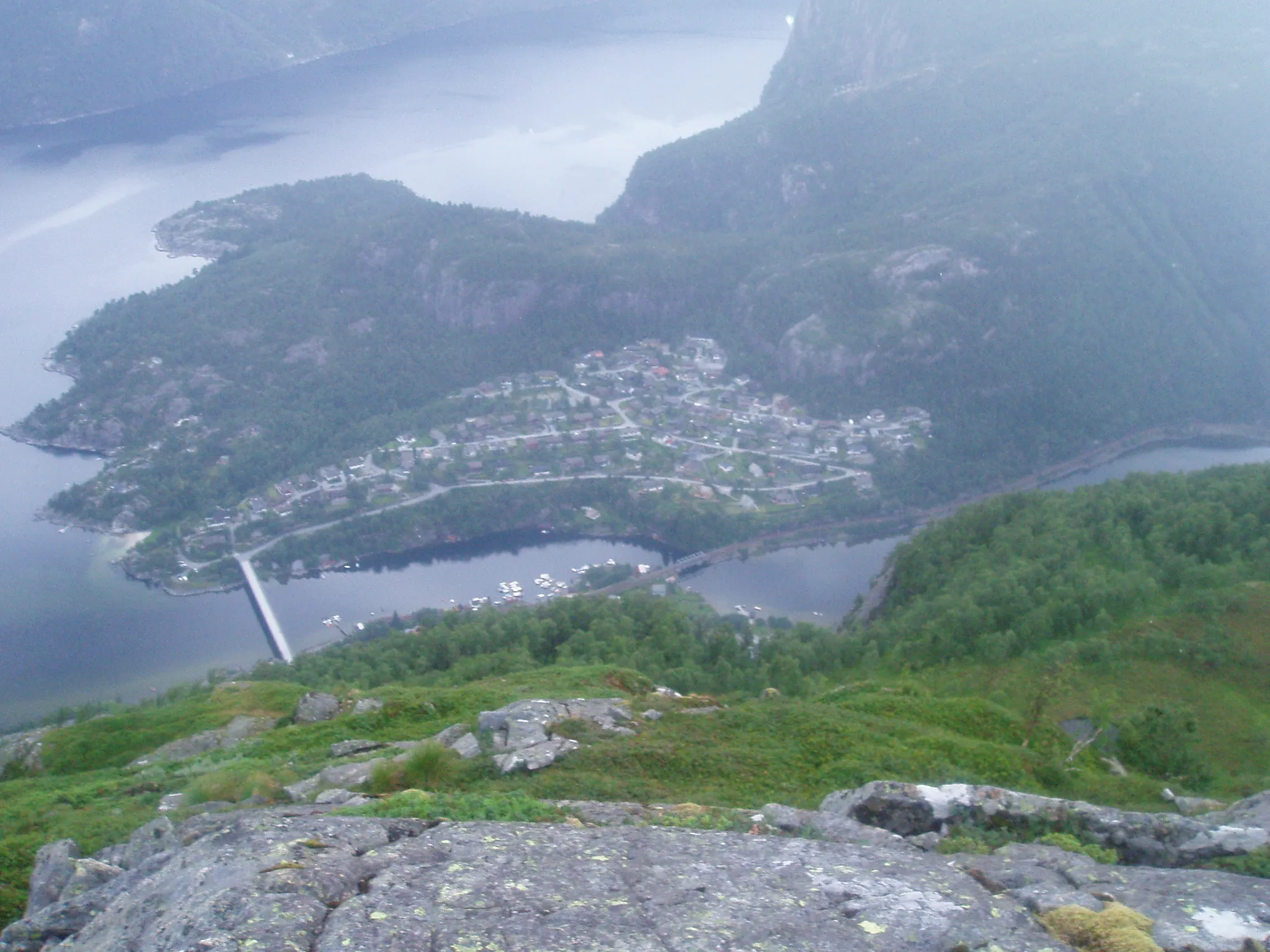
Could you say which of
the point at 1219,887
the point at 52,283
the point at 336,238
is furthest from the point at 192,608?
the point at 52,283

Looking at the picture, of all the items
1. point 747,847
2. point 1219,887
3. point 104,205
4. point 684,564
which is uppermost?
point 104,205

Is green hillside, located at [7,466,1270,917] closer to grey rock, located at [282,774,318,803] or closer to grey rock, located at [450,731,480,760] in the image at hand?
grey rock, located at [282,774,318,803]

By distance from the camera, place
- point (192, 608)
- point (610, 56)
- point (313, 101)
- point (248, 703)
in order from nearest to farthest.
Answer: point (248, 703)
point (192, 608)
point (313, 101)
point (610, 56)

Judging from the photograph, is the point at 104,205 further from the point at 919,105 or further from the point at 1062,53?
the point at 1062,53

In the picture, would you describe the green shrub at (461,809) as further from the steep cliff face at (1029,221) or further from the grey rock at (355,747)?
the steep cliff face at (1029,221)

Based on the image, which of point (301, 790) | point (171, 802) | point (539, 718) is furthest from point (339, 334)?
point (301, 790)

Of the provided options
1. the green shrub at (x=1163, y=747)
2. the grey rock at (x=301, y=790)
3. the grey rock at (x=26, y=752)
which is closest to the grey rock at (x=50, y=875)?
the grey rock at (x=301, y=790)

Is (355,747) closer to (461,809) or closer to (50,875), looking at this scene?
(50,875)
